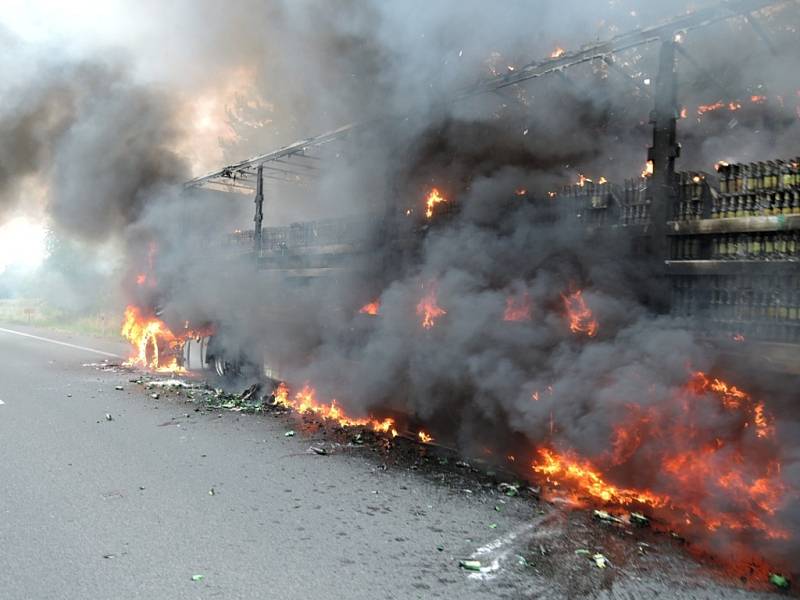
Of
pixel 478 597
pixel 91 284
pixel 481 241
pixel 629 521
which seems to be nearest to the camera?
pixel 478 597

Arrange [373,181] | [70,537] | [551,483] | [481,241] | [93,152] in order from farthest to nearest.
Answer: [93,152] < [373,181] < [481,241] < [551,483] < [70,537]

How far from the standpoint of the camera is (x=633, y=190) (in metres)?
5.05

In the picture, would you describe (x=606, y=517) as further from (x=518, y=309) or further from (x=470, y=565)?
(x=518, y=309)

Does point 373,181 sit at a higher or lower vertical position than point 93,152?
lower

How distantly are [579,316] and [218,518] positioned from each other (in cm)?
355

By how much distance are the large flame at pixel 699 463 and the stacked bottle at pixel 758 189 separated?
4.29ft

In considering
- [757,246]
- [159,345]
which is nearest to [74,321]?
[159,345]

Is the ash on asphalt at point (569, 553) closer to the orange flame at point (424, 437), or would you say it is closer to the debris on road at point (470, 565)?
the debris on road at point (470, 565)

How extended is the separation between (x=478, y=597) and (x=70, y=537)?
2.54 metres

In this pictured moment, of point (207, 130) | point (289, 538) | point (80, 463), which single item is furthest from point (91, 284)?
point (289, 538)

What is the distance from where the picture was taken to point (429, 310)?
6.47 metres

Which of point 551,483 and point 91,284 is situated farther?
point 91,284

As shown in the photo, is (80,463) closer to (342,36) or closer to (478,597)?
(478,597)

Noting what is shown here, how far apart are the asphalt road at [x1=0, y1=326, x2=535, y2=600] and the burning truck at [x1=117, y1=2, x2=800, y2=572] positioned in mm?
1002
